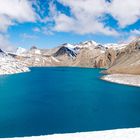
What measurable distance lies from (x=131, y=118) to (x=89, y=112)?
10.7 m

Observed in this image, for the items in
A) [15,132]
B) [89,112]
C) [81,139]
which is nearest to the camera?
[81,139]

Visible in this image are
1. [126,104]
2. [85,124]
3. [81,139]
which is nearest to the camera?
[81,139]

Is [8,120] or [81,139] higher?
[81,139]

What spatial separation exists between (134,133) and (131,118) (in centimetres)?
3022

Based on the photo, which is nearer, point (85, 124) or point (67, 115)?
point (85, 124)

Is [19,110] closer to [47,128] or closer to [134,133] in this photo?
[47,128]

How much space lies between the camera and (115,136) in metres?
33.8

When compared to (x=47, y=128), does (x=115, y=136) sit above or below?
above

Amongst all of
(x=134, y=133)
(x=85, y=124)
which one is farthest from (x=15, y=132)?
(x=134, y=133)

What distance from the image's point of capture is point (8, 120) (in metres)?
60.3

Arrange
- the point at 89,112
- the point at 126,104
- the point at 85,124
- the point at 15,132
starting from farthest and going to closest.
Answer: the point at 126,104 → the point at 89,112 → the point at 85,124 → the point at 15,132

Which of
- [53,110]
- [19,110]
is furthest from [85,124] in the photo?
[19,110]

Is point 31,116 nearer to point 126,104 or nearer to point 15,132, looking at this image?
point 15,132

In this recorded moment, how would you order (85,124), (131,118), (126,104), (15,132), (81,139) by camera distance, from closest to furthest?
(81,139), (15,132), (85,124), (131,118), (126,104)
